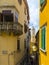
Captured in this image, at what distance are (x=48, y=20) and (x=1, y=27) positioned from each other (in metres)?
13.2

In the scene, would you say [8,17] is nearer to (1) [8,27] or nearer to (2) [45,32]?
(1) [8,27]

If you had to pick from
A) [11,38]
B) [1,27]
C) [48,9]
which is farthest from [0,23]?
[48,9]

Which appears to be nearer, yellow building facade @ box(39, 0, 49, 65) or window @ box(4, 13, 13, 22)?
yellow building facade @ box(39, 0, 49, 65)

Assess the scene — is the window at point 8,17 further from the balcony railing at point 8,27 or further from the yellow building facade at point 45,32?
the yellow building facade at point 45,32

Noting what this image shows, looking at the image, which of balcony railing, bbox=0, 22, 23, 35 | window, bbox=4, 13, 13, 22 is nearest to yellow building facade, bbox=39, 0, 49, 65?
balcony railing, bbox=0, 22, 23, 35

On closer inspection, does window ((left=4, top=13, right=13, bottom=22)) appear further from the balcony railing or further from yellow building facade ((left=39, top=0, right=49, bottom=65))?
yellow building facade ((left=39, top=0, right=49, bottom=65))

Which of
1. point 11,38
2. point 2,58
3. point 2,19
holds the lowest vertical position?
point 2,58

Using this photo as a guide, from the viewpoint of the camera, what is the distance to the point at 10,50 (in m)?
23.1

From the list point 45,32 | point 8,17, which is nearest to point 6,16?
point 8,17

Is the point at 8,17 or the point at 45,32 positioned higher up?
the point at 8,17

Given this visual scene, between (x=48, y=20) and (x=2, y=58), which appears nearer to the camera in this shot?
(x=48, y=20)

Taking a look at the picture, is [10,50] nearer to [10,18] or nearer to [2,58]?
[2,58]

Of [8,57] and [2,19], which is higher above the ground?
[2,19]

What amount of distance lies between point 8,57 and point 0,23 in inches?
123
